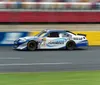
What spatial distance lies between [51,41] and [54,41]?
0.19 metres

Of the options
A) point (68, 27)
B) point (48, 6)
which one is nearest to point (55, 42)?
point (48, 6)

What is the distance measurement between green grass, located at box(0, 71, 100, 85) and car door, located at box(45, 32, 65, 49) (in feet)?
35.1

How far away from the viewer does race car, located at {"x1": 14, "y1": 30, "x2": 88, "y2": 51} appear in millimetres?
21583

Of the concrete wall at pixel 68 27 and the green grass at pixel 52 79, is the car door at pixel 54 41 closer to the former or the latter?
the concrete wall at pixel 68 27

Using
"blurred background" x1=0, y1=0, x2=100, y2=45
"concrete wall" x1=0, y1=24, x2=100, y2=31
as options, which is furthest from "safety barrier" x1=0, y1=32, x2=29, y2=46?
"concrete wall" x1=0, y1=24, x2=100, y2=31

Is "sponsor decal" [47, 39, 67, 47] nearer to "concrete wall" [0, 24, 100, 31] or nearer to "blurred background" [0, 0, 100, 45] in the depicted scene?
"blurred background" [0, 0, 100, 45]

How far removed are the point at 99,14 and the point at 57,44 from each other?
12793mm

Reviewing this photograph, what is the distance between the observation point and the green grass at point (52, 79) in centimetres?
955

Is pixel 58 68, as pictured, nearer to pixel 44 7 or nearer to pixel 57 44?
pixel 57 44

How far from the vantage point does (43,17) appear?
3416 cm

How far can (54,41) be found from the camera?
22.3m

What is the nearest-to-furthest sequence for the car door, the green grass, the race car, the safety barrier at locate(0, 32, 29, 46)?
the green grass, the race car, the car door, the safety barrier at locate(0, 32, 29, 46)

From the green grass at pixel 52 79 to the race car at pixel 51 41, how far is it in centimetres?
1030

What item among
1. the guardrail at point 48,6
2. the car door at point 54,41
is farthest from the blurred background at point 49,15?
the car door at point 54,41
